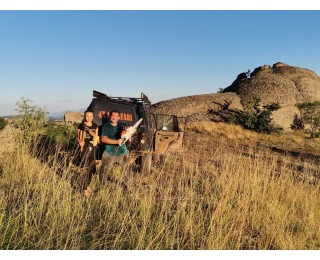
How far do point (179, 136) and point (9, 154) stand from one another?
432cm

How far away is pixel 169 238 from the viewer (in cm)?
335

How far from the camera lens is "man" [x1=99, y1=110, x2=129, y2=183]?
5.39 meters

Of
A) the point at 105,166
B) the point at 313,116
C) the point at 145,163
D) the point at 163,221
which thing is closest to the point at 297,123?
the point at 313,116

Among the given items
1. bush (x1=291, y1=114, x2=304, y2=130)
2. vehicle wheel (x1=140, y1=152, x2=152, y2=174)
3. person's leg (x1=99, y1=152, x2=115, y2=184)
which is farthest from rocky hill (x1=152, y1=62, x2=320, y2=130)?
person's leg (x1=99, y1=152, x2=115, y2=184)

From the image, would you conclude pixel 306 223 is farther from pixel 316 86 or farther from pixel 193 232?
pixel 316 86

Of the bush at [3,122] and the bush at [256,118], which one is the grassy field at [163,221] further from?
the bush at [256,118]

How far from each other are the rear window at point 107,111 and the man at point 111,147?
4.46ft

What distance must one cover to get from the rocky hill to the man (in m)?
19.2

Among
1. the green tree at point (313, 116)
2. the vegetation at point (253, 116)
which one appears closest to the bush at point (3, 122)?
the vegetation at point (253, 116)

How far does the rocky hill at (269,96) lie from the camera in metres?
25.6

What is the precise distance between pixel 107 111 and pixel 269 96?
2354cm

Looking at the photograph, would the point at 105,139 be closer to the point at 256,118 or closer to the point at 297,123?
the point at 256,118

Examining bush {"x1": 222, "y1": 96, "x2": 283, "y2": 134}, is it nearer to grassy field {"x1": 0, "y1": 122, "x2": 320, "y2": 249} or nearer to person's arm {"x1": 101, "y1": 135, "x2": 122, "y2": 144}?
grassy field {"x1": 0, "y1": 122, "x2": 320, "y2": 249}

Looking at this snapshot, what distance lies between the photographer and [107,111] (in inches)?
269
